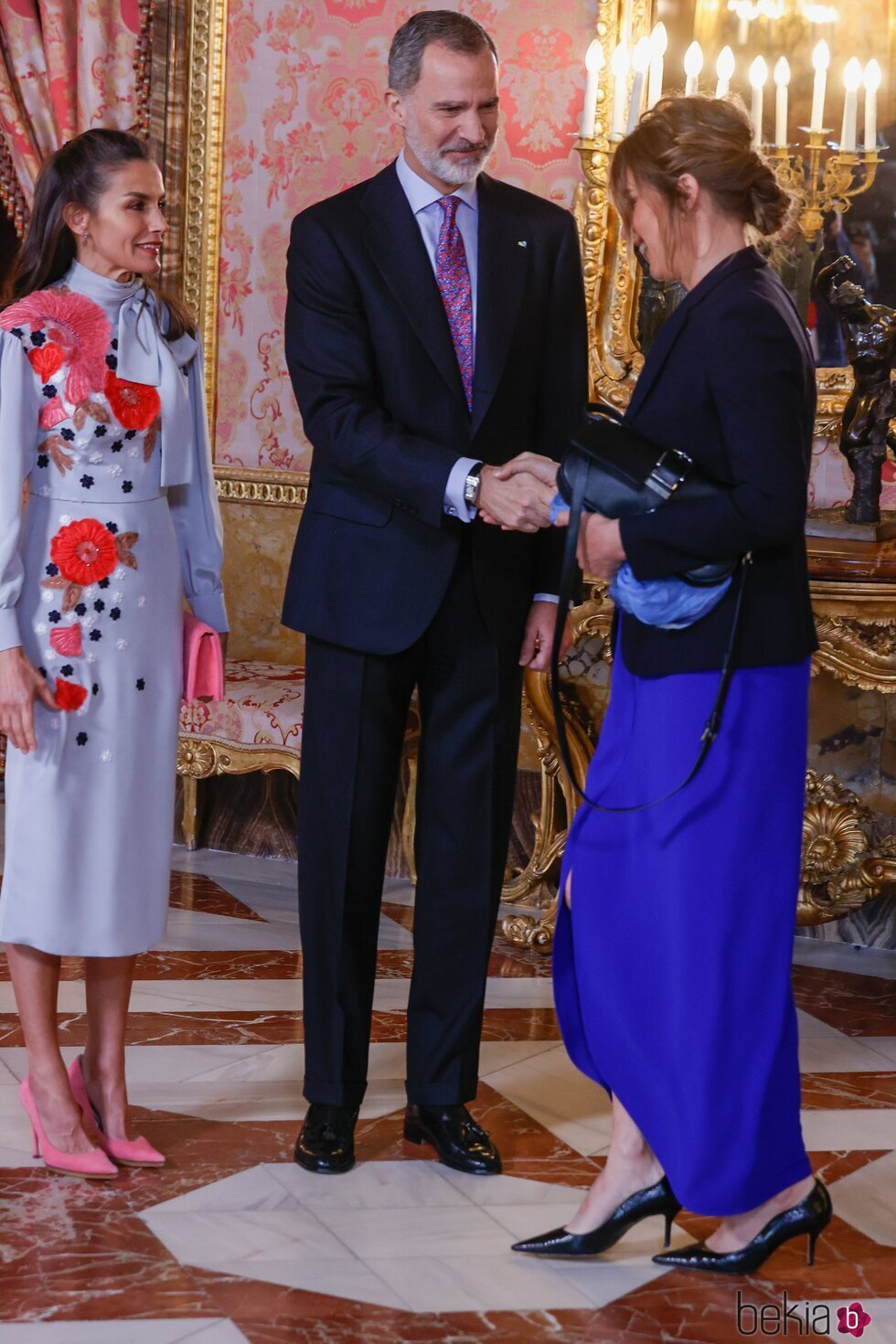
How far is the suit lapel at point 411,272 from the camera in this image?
2.67 m

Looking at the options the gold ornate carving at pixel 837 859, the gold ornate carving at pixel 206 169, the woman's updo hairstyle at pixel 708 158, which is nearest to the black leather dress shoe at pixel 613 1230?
the woman's updo hairstyle at pixel 708 158

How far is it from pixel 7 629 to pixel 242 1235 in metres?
0.97

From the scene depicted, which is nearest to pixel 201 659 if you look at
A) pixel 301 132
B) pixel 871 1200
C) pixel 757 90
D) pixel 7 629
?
pixel 7 629

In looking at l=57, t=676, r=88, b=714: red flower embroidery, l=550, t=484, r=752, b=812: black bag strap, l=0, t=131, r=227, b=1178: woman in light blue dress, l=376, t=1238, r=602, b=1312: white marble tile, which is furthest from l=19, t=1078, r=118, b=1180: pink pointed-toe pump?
l=550, t=484, r=752, b=812: black bag strap

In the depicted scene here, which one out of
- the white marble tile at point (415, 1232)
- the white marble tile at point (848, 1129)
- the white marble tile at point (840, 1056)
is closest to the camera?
the white marble tile at point (415, 1232)

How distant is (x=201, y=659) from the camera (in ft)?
9.12

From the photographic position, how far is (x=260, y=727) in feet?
15.0

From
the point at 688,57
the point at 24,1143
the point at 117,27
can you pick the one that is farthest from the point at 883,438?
the point at 117,27

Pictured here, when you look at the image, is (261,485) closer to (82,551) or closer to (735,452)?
(82,551)

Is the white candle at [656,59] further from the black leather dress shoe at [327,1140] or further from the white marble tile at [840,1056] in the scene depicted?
the black leather dress shoe at [327,1140]

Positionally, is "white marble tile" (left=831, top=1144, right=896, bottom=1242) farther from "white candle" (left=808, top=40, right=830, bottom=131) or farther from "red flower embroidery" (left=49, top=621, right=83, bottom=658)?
"white candle" (left=808, top=40, right=830, bottom=131)

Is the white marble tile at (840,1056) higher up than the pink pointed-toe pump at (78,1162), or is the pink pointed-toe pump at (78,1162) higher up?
the pink pointed-toe pump at (78,1162)

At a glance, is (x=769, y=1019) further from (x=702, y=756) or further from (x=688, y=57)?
(x=688, y=57)

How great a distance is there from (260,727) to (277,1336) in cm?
248
